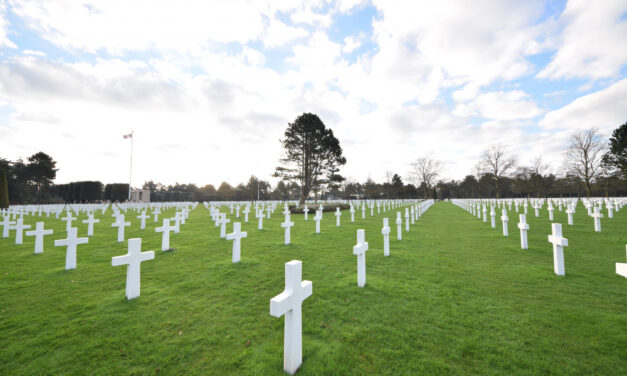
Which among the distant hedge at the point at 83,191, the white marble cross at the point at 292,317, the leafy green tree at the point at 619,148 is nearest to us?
the white marble cross at the point at 292,317

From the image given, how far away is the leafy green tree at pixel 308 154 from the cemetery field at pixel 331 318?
2296 centimetres

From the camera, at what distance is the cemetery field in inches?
93.6

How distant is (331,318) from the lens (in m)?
3.25

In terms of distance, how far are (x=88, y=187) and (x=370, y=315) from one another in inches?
2536

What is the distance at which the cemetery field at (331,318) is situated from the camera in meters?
2.38

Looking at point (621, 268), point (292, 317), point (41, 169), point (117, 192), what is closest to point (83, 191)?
point (117, 192)

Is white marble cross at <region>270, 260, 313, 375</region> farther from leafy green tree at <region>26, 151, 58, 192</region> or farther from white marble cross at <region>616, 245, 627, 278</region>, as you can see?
leafy green tree at <region>26, 151, 58, 192</region>

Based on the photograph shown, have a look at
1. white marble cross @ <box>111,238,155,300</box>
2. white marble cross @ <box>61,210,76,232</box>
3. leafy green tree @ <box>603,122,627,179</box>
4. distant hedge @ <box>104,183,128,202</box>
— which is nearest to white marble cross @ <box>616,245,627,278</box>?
white marble cross @ <box>111,238,155,300</box>

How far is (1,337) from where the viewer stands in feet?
9.37

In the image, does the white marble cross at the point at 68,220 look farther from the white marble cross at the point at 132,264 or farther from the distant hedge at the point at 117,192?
the distant hedge at the point at 117,192

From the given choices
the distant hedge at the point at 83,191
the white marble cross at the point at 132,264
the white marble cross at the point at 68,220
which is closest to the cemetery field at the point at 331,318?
the white marble cross at the point at 132,264

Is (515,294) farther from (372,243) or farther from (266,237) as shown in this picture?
(266,237)

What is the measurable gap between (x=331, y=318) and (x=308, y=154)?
2650 cm

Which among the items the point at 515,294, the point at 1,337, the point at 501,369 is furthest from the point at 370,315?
the point at 1,337
